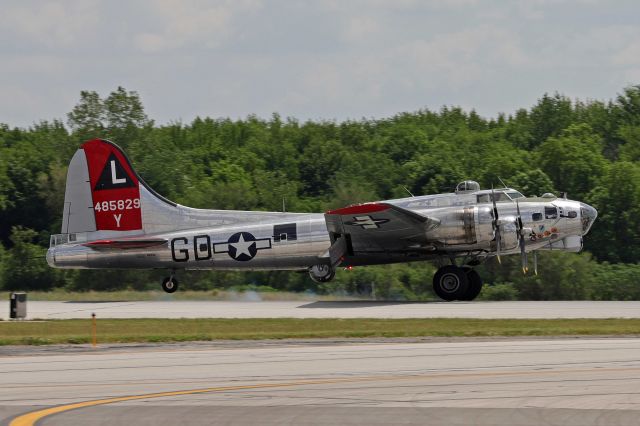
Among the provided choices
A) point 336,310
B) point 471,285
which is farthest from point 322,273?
point 471,285

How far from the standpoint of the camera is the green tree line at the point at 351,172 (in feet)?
148

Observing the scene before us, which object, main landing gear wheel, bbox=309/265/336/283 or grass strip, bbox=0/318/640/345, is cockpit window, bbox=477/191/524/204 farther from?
grass strip, bbox=0/318/640/345

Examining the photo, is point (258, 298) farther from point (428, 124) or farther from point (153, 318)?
point (428, 124)

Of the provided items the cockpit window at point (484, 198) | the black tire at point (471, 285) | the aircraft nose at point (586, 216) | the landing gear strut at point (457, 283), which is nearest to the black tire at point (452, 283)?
the landing gear strut at point (457, 283)

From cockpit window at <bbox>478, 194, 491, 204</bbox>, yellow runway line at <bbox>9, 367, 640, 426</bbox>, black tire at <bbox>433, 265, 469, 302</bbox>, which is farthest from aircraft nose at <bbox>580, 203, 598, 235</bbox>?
yellow runway line at <bbox>9, 367, 640, 426</bbox>

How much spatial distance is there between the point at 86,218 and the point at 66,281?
13.7 m

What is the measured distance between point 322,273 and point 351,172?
36637 millimetres

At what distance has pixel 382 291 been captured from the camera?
43531 mm

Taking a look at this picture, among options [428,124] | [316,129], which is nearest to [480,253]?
[316,129]

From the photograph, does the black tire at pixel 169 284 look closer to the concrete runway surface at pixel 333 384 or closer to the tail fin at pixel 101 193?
the tail fin at pixel 101 193

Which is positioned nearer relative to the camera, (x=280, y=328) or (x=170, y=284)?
(x=280, y=328)

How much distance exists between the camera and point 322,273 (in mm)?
35062

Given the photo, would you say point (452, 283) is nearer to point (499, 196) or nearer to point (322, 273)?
point (499, 196)

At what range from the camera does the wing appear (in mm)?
32594
